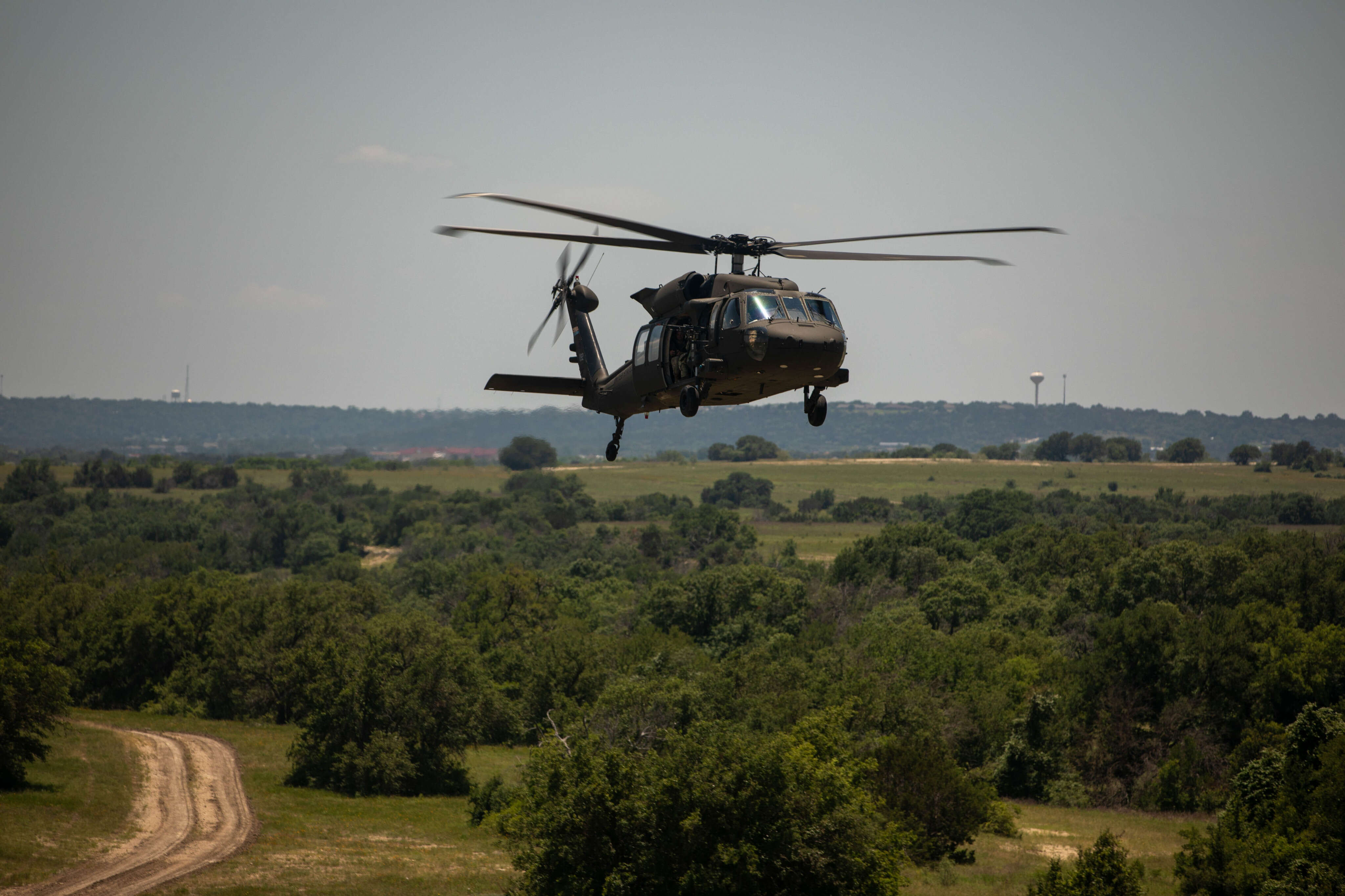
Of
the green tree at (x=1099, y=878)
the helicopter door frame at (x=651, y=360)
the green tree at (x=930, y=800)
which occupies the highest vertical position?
the helicopter door frame at (x=651, y=360)

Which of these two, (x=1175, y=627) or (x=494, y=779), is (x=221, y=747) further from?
(x=1175, y=627)

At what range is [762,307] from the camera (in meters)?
23.8

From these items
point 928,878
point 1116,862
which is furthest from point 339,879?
point 1116,862

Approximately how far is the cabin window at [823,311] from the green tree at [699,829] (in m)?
22.5

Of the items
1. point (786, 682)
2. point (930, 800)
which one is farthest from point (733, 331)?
point (786, 682)

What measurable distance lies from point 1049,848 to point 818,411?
46.6 metres

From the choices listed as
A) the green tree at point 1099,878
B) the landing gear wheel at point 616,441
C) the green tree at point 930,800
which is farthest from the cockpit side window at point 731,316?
the green tree at point 930,800

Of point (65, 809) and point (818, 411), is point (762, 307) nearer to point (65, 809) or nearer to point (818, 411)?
point (818, 411)

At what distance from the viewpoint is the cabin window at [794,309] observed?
2381 cm

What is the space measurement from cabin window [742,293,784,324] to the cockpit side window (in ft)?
0.65

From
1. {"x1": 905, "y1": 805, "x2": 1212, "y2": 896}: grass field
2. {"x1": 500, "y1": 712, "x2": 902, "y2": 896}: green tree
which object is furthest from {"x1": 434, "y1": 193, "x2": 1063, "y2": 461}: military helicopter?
{"x1": 905, "y1": 805, "x2": 1212, "y2": 896}: grass field

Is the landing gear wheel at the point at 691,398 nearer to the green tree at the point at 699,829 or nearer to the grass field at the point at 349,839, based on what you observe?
the green tree at the point at 699,829

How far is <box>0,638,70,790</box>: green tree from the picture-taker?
6575 centimetres

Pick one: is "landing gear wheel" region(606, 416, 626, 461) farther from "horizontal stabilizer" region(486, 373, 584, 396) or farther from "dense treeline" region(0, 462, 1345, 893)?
"dense treeline" region(0, 462, 1345, 893)
